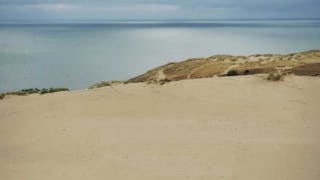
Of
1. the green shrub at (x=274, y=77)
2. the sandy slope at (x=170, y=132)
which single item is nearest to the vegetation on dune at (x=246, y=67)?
the green shrub at (x=274, y=77)

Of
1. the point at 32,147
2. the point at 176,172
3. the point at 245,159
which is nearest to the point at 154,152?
the point at 176,172

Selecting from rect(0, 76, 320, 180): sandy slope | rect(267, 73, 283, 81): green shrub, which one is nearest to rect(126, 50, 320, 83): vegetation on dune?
rect(267, 73, 283, 81): green shrub

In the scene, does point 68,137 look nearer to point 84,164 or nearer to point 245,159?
point 84,164

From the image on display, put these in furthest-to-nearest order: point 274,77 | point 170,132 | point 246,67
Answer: point 246,67 < point 274,77 < point 170,132

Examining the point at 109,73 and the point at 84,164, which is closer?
the point at 84,164

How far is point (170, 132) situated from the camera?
6723mm

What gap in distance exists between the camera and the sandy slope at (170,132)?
5574 millimetres

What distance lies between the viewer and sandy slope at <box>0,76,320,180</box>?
5574mm

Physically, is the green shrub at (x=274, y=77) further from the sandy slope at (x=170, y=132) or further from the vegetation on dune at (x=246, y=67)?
the vegetation on dune at (x=246, y=67)

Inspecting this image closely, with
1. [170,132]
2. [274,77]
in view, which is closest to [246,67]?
[274,77]

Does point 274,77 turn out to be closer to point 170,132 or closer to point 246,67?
point 170,132

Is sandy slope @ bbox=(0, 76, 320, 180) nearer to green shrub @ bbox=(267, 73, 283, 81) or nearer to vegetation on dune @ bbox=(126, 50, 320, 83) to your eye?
green shrub @ bbox=(267, 73, 283, 81)

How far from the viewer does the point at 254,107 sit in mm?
7559

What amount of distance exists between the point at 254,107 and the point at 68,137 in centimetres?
259
